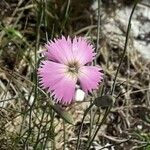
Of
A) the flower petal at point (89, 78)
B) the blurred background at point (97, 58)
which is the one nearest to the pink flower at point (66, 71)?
the flower petal at point (89, 78)

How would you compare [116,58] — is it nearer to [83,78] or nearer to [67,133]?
[67,133]

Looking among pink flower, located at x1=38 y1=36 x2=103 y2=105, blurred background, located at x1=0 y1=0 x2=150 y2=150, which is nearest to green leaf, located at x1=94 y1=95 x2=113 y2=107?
pink flower, located at x1=38 y1=36 x2=103 y2=105

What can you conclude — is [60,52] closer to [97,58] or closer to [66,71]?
[66,71]

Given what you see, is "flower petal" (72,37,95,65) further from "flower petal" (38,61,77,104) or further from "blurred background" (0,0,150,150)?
"blurred background" (0,0,150,150)

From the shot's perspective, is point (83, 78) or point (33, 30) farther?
point (33, 30)

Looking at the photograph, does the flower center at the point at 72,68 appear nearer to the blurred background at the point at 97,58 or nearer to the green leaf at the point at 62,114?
the green leaf at the point at 62,114

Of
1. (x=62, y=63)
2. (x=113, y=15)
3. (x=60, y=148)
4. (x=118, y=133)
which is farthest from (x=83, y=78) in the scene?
(x=113, y=15)
